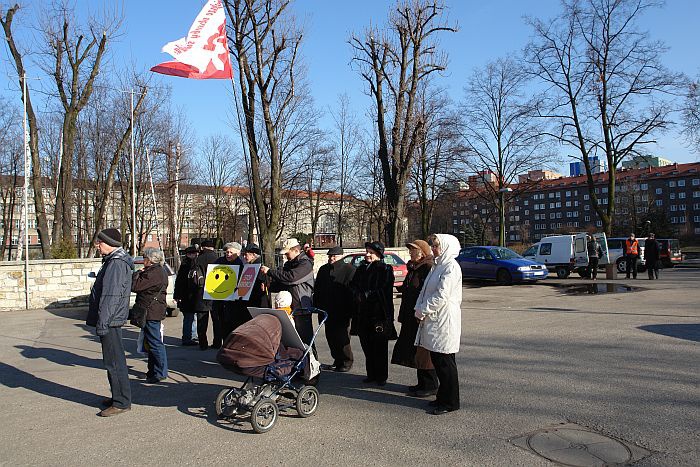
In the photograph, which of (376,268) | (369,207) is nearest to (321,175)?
Answer: (369,207)

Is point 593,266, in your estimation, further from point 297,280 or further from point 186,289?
point 297,280

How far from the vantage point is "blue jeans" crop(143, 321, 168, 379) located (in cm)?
727

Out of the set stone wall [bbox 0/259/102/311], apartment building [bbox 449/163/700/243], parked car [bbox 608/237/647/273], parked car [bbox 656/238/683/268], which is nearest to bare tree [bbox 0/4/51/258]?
stone wall [bbox 0/259/102/311]

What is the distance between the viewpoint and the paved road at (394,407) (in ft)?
15.3

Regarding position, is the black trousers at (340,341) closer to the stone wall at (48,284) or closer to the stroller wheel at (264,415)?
the stroller wheel at (264,415)

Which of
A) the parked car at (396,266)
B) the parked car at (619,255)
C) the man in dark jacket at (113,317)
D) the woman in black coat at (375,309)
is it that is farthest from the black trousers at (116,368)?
the parked car at (619,255)

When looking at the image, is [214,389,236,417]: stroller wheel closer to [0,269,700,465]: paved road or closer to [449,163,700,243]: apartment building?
[0,269,700,465]: paved road

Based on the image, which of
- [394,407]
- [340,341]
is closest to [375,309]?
[340,341]

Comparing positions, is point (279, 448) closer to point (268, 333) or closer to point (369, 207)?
point (268, 333)

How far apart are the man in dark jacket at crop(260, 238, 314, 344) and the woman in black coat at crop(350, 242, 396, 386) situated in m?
0.64

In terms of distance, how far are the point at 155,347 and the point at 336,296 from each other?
2.52 meters

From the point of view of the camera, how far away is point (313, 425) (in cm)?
539

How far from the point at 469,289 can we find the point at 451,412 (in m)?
15.5

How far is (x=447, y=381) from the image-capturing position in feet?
18.2
